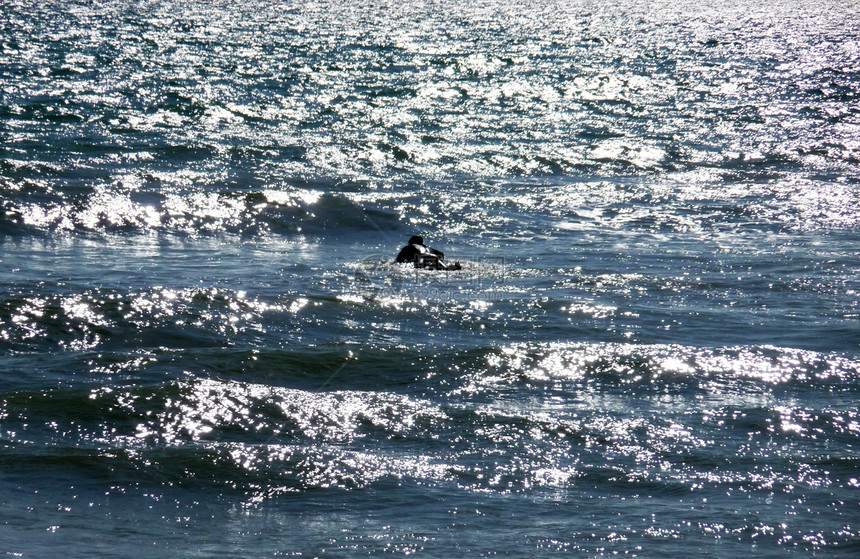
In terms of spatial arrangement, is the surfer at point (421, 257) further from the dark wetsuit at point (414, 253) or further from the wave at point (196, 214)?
the wave at point (196, 214)

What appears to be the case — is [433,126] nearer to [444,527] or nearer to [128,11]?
[444,527]

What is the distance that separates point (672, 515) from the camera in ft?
19.0

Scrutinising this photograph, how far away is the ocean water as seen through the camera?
588 centimetres

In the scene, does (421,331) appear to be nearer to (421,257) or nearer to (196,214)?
(421,257)

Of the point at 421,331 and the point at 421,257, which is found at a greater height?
the point at 421,257

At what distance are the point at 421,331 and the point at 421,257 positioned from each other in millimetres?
2667

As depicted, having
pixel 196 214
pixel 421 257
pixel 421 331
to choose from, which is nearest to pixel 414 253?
pixel 421 257

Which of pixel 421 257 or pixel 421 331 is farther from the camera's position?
pixel 421 257

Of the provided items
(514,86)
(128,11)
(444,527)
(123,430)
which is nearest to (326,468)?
(444,527)

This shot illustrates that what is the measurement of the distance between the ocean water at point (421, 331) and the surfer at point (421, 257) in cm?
21

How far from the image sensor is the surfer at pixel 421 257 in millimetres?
11999

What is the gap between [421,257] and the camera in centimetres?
1210

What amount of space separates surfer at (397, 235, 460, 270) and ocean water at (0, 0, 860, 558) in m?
0.21

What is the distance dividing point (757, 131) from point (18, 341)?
18805mm
